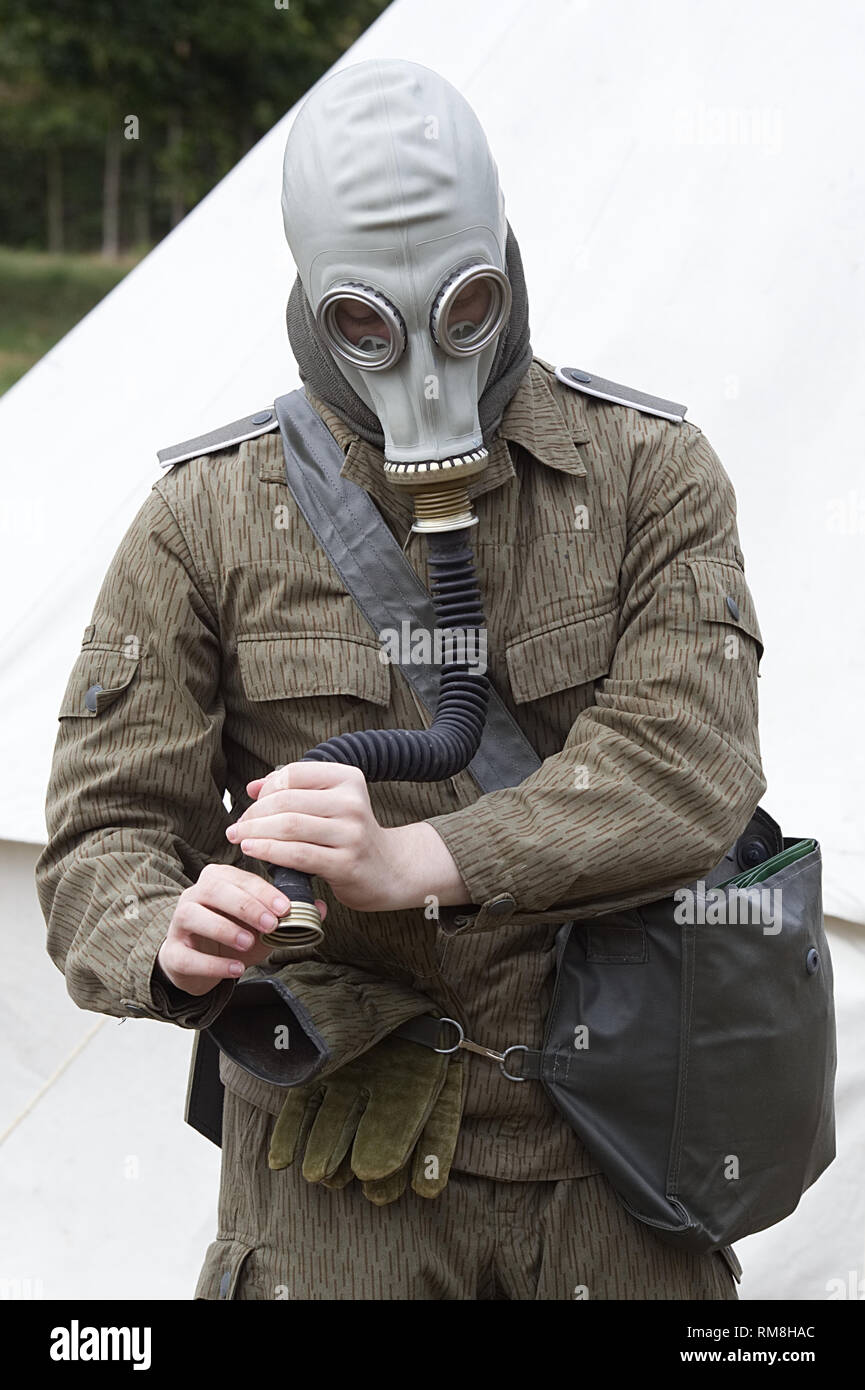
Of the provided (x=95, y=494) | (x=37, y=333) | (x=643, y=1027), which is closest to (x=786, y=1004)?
(x=643, y=1027)

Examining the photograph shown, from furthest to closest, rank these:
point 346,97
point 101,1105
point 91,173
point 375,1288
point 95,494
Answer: point 91,173
point 95,494
point 101,1105
point 375,1288
point 346,97

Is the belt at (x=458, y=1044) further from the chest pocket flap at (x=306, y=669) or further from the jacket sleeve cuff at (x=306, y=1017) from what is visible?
the chest pocket flap at (x=306, y=669)

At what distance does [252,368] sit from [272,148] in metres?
0.55

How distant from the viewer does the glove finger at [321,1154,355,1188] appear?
1493 millimetres

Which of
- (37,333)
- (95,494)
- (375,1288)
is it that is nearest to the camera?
(375,1288)

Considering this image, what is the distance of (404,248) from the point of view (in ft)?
4.37

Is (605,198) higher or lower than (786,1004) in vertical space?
higher

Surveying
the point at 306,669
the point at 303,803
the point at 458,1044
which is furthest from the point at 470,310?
the point at 458,1044

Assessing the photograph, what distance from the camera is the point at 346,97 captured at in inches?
53.4

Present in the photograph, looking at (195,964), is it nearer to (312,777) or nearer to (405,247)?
(312,777)

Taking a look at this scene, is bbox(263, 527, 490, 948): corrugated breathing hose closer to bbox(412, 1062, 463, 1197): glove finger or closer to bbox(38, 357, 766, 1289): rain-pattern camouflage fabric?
bbox(38, 357, 766, 1289): rain-pattern camouflage fabric

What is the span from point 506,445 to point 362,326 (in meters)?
0.18

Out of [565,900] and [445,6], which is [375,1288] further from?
[445,6]

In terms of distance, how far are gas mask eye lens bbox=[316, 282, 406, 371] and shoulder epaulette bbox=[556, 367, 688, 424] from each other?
254mm
